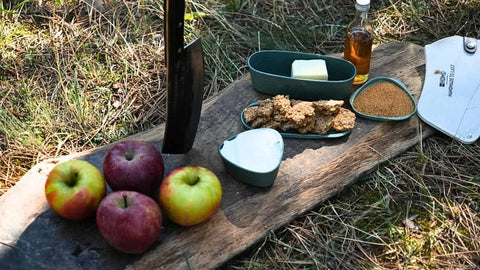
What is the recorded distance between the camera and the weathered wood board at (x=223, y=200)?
6.22ft

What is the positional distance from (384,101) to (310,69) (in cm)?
37

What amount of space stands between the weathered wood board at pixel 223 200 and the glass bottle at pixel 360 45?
9.3 inches

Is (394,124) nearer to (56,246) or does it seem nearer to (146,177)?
(146,177)

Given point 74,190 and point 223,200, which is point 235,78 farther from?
point 74,190

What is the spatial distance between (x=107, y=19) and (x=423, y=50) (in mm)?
1781

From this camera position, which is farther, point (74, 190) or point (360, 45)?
point (360, 45)

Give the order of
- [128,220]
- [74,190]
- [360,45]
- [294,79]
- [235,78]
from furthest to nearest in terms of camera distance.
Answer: [235,78] → [360,45] → [294,79] → [74,190] → [128,220]

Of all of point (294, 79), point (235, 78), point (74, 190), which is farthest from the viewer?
point (235, 78)

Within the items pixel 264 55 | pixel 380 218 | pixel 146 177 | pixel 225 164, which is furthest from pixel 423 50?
pixel 146 177

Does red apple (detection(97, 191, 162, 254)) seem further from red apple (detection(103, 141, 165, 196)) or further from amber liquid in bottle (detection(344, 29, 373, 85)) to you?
amber liquid in bottle (detection(344, 29, 373, 85))

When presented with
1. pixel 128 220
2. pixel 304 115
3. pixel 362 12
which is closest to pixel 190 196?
pixel 128 220

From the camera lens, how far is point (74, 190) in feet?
6.18

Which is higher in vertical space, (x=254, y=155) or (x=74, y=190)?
(x=74, y=190)

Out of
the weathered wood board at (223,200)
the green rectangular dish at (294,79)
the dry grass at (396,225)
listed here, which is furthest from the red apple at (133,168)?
the green rectangular dish at (294,79)
